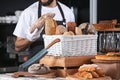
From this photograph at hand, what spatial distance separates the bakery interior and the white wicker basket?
0.06 ft

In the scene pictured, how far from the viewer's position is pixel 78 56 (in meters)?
1.74

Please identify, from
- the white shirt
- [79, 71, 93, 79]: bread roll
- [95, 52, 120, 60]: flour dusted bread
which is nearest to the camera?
[79, 71, 93, 79]: bread roll

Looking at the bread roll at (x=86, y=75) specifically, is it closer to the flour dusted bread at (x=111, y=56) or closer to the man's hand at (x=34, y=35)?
the flour dusted bread at (x=111, y=56)

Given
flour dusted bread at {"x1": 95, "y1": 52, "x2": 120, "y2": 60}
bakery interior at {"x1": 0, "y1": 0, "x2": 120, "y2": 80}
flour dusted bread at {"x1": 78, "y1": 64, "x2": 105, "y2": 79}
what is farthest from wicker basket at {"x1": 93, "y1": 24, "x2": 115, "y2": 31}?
flour dusted bread at {"x1": 78, "y1": 64, "x2": 105, "y2": 79}

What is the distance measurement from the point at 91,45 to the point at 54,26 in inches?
9.6

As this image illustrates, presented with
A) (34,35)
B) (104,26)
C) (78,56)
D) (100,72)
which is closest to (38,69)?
(78,56)

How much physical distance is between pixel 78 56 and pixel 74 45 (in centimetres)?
7

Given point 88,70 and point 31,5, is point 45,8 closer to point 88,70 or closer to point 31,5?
point 31,5

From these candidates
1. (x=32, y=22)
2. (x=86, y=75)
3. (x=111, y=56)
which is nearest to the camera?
(x=86, y=75)

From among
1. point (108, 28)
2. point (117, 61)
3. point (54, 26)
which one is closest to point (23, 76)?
point (54, 26)

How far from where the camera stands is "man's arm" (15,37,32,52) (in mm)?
2775

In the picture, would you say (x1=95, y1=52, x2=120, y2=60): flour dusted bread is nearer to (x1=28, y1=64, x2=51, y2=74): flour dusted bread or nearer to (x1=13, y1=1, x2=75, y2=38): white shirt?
(x1=28, y1=64, x2=51, y2=74): flour dusted bread

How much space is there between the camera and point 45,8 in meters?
2.80

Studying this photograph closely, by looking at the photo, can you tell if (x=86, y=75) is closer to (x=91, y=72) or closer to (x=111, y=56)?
(x=91, y=72)
